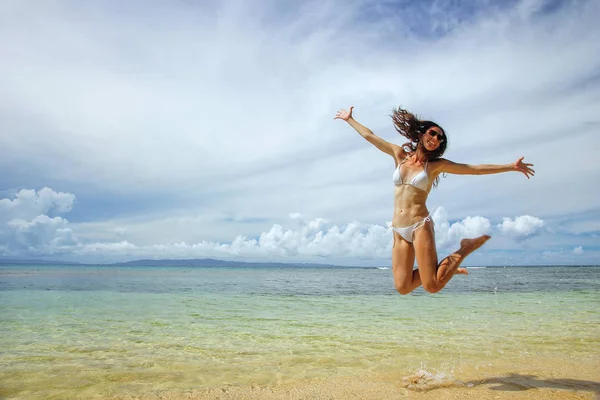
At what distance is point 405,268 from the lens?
19.2 ft

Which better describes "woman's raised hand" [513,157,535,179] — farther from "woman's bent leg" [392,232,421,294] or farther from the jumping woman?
"woman's bent leg" [392,232,421,294]

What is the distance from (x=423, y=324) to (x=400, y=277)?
17.5ft

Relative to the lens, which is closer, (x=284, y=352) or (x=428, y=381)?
(x=428, y=381)

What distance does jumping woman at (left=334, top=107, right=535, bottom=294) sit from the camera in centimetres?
558

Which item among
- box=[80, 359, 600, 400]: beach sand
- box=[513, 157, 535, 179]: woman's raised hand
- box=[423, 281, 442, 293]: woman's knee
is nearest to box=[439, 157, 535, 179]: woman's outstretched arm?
box=[513, 157, 535, 179]: woman's raised hand

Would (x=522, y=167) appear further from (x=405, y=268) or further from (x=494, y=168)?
(x=405, y=268)

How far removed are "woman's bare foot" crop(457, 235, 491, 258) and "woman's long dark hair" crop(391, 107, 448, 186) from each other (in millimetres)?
989

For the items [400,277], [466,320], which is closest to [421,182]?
[400,277]

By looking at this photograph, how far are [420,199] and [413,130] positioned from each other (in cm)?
105

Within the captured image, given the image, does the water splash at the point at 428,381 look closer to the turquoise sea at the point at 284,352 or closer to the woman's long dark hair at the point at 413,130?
the turquoise sea at the point at 284,352

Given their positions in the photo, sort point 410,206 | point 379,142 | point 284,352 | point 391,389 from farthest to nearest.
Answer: point 284,352
point 379,142
point 410,206
point 391,389

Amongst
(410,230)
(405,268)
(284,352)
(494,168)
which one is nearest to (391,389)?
(405,268)

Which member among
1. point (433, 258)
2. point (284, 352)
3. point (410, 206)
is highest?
point (410, 206)

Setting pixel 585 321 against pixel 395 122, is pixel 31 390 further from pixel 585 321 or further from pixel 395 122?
pixel 585 321
